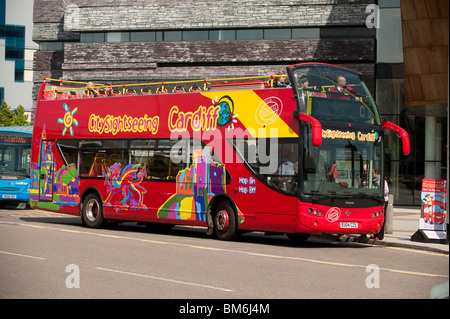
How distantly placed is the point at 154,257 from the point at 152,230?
322 inches

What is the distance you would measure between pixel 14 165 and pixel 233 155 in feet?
55.1

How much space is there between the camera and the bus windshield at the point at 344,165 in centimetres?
1622

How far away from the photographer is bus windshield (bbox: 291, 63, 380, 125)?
1650cm

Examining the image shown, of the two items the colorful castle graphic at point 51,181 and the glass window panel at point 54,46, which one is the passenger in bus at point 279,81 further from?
the glass window panel at point 54,46

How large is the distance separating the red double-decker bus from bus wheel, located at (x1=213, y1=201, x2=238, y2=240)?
27mm

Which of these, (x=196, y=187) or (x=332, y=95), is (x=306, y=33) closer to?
(x=196, y=187)

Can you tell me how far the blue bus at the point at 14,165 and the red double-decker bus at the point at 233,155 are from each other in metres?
9.51

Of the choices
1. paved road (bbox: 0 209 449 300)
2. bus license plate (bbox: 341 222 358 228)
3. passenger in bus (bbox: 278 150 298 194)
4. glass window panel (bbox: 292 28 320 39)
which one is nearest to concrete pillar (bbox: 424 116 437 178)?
glass window panel (bbox: 292 28 320 39)

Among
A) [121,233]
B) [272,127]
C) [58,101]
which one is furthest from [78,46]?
[272,127]

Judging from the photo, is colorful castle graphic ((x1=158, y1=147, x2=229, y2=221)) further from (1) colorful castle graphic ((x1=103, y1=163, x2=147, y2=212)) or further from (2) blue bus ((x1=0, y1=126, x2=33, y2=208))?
(2) blue bus ((x1=0, y1=126, x2=33, y2=208))

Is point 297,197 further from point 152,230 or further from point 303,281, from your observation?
point 152,230

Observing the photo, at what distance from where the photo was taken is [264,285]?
10.5 metres

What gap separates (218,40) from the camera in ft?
144
